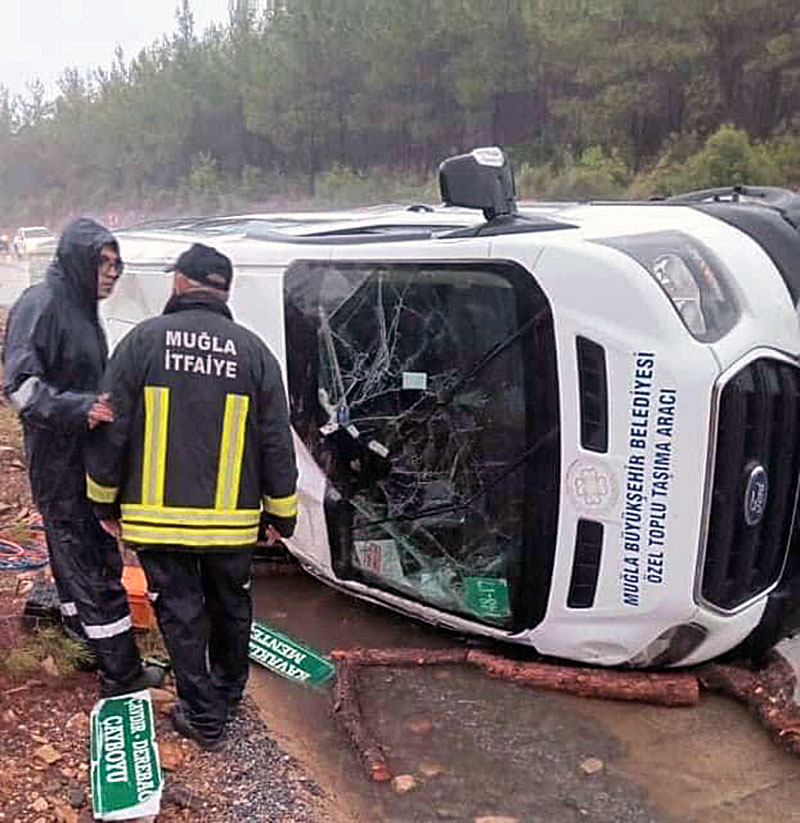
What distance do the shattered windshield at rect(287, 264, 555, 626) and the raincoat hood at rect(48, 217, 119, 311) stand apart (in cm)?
94

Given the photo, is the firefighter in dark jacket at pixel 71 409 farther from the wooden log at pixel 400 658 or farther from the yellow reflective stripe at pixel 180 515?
the wooden log at pixel 400 658

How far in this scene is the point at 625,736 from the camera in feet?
10.8

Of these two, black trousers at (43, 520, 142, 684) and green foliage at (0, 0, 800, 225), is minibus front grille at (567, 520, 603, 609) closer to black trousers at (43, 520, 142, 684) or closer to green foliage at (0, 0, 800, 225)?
black trousers at (43, 520, 142, 684)

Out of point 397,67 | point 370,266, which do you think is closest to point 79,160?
point 397,67

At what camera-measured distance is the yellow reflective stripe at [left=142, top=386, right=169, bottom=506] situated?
9.23 feet

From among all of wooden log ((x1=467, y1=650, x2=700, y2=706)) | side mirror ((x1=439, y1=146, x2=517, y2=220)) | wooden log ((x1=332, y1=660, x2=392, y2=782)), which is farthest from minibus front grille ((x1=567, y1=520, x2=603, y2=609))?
side mirror ((x1=439, y1=146, x2=517, y2=220))

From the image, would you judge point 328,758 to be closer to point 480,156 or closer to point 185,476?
point 185,476

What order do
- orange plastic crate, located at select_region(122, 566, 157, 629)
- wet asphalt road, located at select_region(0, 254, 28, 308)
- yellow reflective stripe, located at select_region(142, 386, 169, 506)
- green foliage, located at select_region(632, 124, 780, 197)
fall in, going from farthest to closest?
wet asphalt road, located at select_region(0, 254, 28, 308) → green foliage, located at select_region(632, 124, 780, 197) → orange plastic crate, located at select_region(122, 566, 157, 629) → yellow reflective stripe, located at select_region(142, 386, 169, 506)

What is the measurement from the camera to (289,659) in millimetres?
3820

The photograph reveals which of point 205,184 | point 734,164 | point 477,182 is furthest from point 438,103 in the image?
point 477,182

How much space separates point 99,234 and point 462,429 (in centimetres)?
138

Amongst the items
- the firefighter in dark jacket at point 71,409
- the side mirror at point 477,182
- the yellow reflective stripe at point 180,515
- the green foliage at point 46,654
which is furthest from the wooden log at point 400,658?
the side mirror at point 477,182

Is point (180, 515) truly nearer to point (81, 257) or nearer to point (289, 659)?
point (81, 257)

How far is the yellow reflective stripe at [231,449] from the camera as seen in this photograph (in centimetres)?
285
